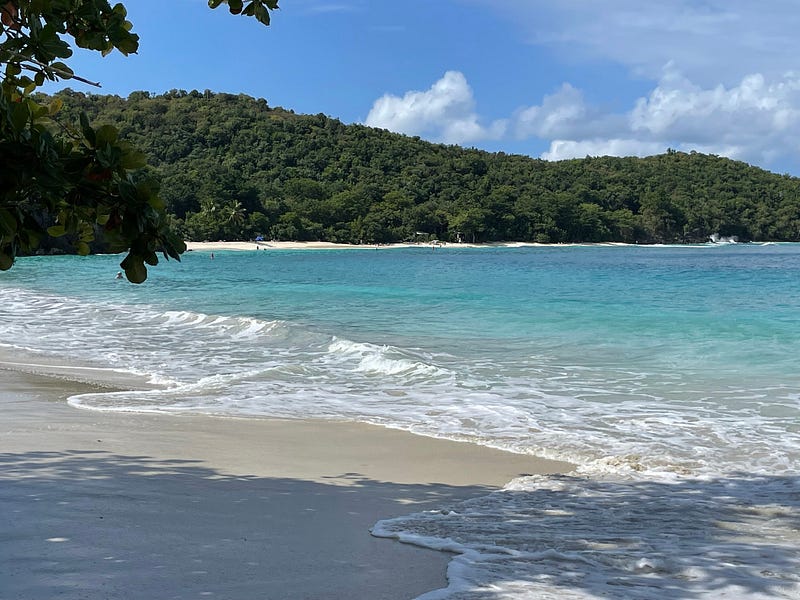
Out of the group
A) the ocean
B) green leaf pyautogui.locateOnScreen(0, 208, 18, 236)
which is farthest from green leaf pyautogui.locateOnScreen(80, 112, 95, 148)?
the ocean

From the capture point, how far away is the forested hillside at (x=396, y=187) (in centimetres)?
10362

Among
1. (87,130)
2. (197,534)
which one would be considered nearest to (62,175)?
(87,130)

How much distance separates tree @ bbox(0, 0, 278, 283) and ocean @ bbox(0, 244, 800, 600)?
6.21ft

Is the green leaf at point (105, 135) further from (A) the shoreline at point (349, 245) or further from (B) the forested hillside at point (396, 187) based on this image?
(B) the forested hillside at point (396, 187)

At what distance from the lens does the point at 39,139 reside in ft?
7.65

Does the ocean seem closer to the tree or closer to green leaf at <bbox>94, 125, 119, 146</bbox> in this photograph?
the tree

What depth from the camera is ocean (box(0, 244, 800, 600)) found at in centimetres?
395

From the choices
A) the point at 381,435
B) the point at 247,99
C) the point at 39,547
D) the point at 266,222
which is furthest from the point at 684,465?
the point at 247,99

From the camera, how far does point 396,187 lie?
4734 inches

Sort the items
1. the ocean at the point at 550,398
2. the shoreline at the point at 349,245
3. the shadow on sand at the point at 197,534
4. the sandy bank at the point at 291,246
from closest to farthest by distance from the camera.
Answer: the shadow on sand at the point at 197,534 → the ocean at the point at 550,398 → the sandy bank at the point at 291,246 → the shoreline at the point at 349,245

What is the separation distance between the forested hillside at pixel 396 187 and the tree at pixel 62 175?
312 ft

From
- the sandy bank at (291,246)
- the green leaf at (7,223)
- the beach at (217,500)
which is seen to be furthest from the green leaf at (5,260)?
the sandy bank at (291,246)

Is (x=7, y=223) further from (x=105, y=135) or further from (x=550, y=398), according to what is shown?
(x=550, y=398)

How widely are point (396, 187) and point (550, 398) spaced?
11259 centimetres
